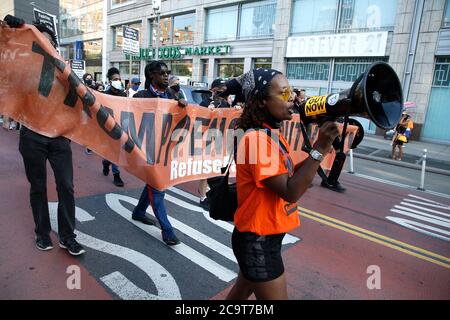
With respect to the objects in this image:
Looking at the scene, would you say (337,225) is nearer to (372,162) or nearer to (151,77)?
(151,77)

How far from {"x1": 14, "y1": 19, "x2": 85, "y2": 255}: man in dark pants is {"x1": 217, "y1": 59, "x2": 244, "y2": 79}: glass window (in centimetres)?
2018

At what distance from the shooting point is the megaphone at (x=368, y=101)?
1608 millimetres

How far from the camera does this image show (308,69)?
18.9m

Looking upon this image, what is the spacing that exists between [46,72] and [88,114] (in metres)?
0.48

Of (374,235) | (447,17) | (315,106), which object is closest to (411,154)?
(447,17)

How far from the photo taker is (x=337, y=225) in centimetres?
492

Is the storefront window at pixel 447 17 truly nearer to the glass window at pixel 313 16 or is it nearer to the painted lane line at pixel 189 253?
the glass window at pixel 313 16

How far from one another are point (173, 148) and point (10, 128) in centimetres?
968

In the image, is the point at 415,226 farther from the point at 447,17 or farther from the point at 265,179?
the point at 447,17

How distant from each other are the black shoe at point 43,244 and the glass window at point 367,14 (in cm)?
1778

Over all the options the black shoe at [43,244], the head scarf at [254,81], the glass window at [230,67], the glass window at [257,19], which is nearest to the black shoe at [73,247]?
the black shoe at [43,244]

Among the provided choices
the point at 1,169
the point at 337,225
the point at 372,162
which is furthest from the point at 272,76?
the point at 372,162

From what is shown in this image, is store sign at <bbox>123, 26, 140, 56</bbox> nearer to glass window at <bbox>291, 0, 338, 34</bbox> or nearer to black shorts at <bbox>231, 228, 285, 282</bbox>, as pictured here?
glass window at <bbox>291, 0, 338, 34</bbox>

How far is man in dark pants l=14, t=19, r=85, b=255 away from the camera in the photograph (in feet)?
10.3
